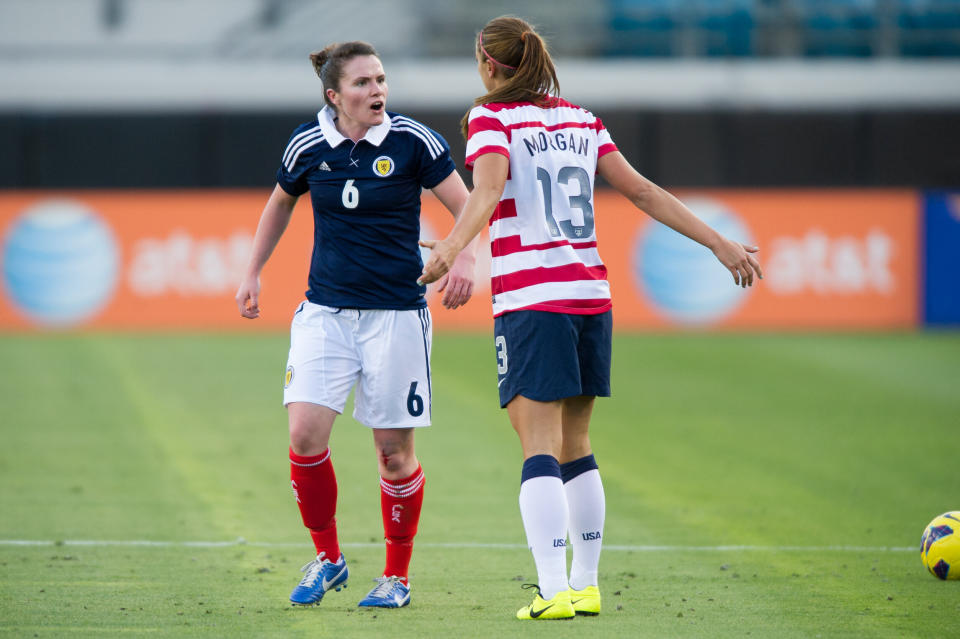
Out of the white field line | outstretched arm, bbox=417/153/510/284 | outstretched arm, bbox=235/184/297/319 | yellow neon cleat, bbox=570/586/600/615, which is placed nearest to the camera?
outstretched arm, bbox=417/153/510/284

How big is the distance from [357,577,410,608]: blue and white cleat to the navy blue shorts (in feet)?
2.93

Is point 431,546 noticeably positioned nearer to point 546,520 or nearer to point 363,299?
point 363,299

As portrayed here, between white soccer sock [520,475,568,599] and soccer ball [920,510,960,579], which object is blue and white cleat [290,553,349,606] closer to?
white soccer sock [520,475,568,599]

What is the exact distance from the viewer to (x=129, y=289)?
755 inches

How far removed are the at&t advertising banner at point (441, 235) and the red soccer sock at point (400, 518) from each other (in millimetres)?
13360

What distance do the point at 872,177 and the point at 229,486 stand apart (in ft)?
48.1

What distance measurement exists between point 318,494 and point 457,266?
1032 mm

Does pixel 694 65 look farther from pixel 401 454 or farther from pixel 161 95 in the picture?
pixel 401 454

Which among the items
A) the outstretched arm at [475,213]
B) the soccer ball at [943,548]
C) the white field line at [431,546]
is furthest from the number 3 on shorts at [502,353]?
the soccer ball at [943,548]

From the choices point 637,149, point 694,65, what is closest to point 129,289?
point 637,149

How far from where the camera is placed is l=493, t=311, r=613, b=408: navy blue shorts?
4.76 meters

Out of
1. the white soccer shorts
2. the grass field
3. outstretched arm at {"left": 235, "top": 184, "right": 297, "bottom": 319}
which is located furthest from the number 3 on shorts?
outstretched arm at {"left": 235, "top": 184, "right": 297, "bottom": 319}

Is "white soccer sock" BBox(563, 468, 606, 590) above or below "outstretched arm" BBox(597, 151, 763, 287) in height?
below

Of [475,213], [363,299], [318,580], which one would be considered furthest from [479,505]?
[475,213]
